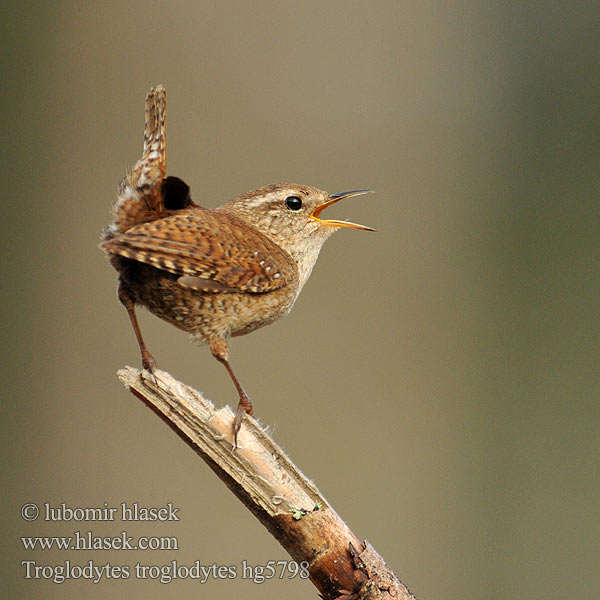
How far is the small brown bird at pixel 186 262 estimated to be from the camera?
1454 mm

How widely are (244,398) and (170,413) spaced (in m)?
0.16

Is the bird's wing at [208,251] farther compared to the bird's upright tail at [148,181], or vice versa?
the bird's upright tail at [148,181]

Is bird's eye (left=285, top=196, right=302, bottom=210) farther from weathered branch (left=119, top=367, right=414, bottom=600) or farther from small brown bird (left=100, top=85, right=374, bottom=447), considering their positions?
weathered branch (left=119, top=367, right=414, bottom=600)

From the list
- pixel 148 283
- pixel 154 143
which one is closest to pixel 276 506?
pixel 148 283

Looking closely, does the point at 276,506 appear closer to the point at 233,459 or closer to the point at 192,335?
the point at 233,459

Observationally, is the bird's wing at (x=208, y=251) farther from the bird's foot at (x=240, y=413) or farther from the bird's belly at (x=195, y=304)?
the bird's foot at (x=240, y=413)

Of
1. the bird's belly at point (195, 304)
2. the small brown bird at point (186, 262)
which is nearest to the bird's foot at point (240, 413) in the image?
the small brown bird at point (186, 262)

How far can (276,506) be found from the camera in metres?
1.44

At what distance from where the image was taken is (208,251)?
1.51 m

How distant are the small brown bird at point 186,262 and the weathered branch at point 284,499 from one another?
4 centimetres

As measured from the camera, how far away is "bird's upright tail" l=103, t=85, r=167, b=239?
157cm

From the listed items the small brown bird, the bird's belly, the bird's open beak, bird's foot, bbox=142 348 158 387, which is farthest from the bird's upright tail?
the bird's open beak

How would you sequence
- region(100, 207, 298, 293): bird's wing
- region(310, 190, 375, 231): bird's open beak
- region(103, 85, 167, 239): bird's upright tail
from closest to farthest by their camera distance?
region(100, 207, 298, 293): bird's wing < region(103, 85, 167, 239): bird's upright tail < region(310, 190, 375, 231): bird's open beak

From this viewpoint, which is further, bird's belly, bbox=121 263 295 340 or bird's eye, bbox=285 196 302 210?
bird's eye, bbox=285 196 302 210
